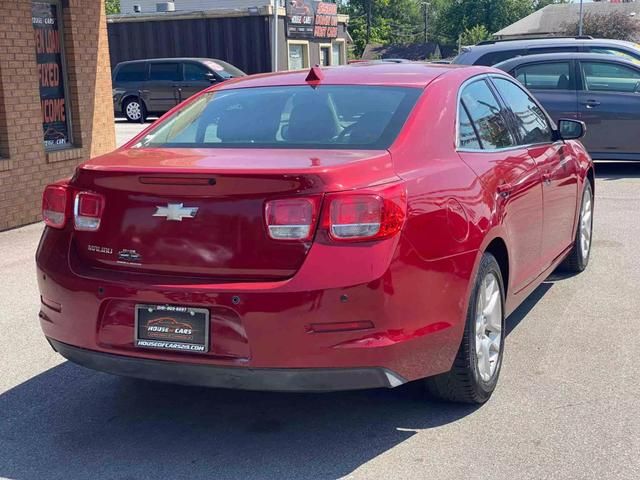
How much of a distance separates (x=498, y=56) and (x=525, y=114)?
864 centimetres

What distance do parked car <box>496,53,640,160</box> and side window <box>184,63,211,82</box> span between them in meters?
14.0

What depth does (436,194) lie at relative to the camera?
13.0ft

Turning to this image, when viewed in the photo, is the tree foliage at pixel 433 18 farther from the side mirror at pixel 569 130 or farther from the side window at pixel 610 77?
the side mirror at pixel 569 130

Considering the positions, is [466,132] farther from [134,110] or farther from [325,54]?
[325,54]

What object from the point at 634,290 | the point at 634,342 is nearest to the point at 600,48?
the point at 634,290

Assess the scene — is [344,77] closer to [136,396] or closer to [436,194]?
[436,194]

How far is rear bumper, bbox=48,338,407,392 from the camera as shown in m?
3.64

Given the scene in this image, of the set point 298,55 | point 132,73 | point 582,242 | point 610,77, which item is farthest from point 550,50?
point 298,55

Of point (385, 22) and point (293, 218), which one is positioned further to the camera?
point (385, 22)

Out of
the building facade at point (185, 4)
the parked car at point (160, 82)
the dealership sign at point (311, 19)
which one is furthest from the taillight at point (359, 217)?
the building facade at point (185, 4)

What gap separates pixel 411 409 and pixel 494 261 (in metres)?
0.84

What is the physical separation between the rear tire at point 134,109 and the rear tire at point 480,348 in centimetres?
2258

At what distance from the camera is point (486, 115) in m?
5.02

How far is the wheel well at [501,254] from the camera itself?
4520 mm
